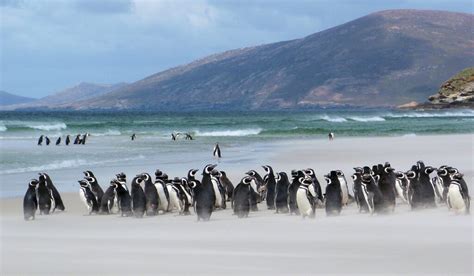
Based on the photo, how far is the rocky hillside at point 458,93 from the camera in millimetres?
106938

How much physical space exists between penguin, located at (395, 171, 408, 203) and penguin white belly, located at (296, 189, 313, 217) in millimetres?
2075

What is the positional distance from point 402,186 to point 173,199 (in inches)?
130

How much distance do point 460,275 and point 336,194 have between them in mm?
4172

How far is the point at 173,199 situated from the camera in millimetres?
12422

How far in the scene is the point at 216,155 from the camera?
24625 millimetres

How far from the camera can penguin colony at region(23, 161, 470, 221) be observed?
11477 mm

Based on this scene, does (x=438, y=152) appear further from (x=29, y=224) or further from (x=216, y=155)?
(x=29, y=224)

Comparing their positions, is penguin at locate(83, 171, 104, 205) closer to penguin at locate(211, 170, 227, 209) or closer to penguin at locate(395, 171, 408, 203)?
penguin at locate(211, 170, 227, 209)

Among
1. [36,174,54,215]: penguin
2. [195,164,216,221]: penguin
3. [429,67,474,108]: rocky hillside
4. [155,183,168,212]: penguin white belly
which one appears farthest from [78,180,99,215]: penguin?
[429,67,474,108]: rocky hillside

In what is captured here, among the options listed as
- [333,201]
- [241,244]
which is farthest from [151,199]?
[241,244]

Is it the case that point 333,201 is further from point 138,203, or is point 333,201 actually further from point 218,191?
point 138,203

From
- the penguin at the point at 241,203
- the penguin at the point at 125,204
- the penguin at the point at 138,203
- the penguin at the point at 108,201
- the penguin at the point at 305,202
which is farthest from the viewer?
the penguin at the point at 108,201

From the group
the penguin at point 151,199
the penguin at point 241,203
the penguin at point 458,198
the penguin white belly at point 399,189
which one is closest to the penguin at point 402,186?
the penguin white belly at point 399,189

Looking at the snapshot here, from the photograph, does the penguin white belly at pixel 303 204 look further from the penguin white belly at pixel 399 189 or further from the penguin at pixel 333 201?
the penguin white belly at pixel 399 189
